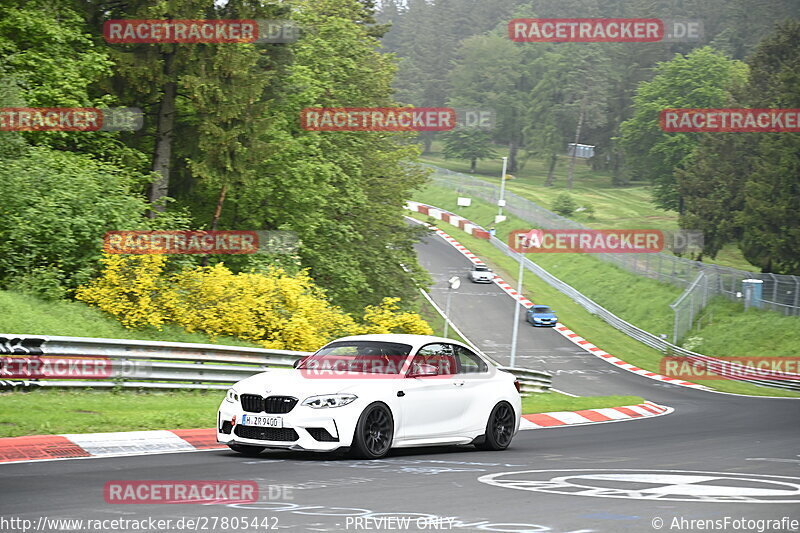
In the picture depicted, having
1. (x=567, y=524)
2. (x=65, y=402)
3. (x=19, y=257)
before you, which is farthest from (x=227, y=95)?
(x=567, y=524)

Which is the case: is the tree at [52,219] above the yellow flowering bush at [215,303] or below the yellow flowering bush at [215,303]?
above

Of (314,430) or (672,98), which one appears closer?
(314,430)

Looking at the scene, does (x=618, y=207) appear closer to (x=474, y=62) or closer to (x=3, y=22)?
(x=474, y=62)

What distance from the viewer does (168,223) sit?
29688mm

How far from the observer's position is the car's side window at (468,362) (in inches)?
556

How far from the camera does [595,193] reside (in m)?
128

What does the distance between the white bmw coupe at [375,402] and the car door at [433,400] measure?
0.04ft

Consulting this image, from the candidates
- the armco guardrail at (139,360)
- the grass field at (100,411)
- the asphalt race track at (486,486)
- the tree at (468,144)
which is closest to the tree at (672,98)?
the tree at (468,144)

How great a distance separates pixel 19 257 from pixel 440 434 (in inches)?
500

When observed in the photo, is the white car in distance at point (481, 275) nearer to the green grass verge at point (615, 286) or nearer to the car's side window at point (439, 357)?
the green grass verge at point (615, 286)

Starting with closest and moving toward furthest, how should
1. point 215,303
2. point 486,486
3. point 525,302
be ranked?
point 486,486 < point 215,303 < point 525,302

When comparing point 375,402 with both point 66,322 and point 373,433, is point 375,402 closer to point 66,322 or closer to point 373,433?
point 373,433

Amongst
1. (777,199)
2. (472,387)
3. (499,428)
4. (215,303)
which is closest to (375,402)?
(472,387)

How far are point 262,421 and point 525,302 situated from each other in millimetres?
56402
